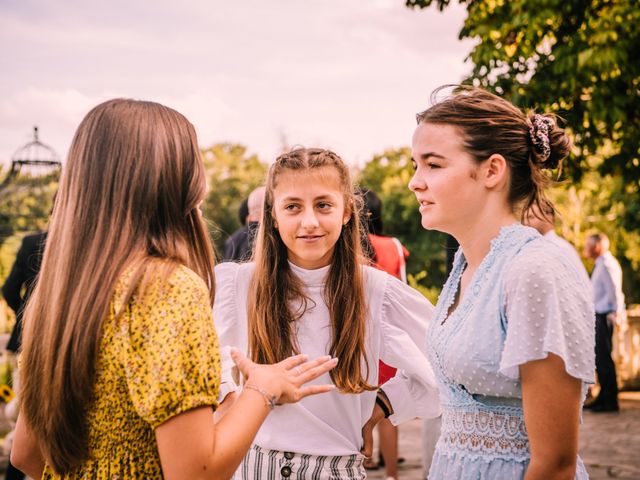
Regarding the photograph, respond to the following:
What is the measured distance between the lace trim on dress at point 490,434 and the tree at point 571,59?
4.80 m

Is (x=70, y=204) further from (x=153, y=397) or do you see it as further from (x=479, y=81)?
(x=479, y=81)

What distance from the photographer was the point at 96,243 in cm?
169

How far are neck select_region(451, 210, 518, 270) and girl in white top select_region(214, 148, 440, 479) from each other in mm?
671

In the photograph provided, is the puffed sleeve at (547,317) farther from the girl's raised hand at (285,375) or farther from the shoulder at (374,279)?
the shoulder at (374,279)

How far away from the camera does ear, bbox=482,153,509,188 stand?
6.94 ft

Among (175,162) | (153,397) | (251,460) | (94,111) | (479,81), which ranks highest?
(479,81)

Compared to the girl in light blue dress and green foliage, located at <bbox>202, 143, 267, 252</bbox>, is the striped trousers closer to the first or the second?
the girl in light blue dress

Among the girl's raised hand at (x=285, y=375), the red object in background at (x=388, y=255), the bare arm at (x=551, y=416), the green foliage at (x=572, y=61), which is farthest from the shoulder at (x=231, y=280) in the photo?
the green foliage at (x=572, y=61)

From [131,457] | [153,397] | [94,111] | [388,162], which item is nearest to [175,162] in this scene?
[94,111]

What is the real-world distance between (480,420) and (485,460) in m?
0.11

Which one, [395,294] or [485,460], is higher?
[395,294]

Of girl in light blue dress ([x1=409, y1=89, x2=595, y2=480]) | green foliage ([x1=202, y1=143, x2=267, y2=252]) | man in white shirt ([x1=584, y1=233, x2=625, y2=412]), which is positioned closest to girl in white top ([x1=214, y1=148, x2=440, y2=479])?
girl in light blue dress ([x1=409, y1=89, x2=595, y2=480])

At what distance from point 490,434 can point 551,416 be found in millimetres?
279

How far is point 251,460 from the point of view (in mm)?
2672
